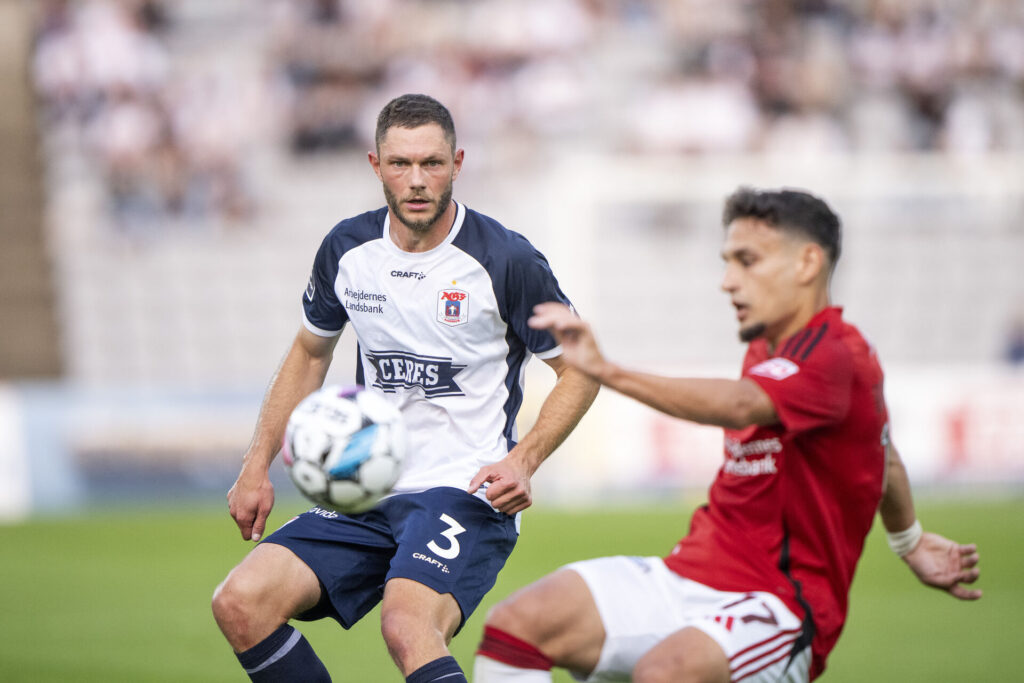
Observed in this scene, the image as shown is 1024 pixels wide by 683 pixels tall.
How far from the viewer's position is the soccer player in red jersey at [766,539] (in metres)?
3.72

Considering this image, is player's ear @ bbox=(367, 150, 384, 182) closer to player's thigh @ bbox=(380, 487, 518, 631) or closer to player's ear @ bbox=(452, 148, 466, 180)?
player's ear @ bbox=(452, 148, 466, 180)

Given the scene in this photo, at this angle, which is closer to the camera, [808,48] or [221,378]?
[221,378]

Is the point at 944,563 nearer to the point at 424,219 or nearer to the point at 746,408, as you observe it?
the point at 746,408

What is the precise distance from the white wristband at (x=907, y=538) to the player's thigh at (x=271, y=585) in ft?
6.46

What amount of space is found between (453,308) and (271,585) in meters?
1.15

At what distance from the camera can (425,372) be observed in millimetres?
4676

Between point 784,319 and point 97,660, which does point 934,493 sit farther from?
point 784,319

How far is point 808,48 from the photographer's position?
17391mm

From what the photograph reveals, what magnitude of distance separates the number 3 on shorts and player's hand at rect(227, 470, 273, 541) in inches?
25.9

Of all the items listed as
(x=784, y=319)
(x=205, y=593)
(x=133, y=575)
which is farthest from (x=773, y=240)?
(x=133, y=575)

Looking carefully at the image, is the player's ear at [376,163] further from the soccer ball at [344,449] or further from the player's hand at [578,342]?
Result: the player's hand at [578,342]

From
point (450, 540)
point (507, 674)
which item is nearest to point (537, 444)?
point (450, 540)

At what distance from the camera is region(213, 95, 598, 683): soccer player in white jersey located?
438 centimetres

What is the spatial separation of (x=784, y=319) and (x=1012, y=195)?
1218 cm
